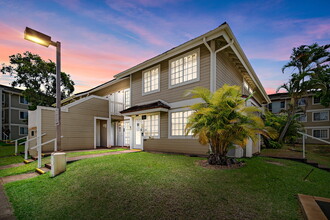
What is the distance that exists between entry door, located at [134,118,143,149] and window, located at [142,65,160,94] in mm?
2143

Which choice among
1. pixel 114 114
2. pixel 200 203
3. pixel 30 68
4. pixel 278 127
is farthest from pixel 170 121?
pixel 30 68

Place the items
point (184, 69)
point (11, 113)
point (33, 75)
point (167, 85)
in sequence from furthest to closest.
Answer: point (11, 113), point (33, 75), point (167, 85), point (184, 69)

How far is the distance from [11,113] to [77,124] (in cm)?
2368

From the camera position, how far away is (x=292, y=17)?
9172mm

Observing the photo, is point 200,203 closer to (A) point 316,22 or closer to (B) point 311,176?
(B) point 311,176

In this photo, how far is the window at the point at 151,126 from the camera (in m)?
9.72

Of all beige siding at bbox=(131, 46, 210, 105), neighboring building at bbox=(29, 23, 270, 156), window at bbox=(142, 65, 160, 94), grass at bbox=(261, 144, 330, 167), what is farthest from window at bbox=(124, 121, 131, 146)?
grass at bbox=(261, 144, 330, 167)

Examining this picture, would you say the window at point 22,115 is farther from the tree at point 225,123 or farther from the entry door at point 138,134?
the tree at point 225,123

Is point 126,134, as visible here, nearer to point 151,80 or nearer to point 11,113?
point 151,80

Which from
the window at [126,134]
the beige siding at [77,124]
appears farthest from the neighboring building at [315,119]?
the beige siding at [77,124]

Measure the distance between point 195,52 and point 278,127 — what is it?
11.1m

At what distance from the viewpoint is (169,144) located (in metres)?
8.93

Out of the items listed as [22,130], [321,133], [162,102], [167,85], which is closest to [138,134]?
[162,102]

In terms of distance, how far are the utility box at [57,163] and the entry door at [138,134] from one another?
206 inches
